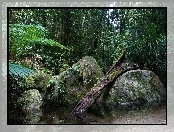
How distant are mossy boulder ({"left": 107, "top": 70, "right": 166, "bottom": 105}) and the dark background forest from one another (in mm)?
162

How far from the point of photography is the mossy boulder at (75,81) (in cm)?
602

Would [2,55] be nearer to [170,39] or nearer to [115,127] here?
[115,127]

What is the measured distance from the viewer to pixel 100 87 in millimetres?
5828

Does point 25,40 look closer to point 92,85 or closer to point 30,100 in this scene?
point 30,100

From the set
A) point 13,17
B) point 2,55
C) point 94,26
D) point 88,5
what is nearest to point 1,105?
point 2,55

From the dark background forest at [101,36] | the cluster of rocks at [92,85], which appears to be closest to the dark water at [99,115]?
the cluster of rocks at [92,85]

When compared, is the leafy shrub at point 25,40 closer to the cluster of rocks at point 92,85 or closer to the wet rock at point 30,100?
the wet rock at point 30,100

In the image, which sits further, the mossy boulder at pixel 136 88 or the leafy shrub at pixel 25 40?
the mossy boulder at pixel 136 88

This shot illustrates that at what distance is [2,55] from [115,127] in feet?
6.11

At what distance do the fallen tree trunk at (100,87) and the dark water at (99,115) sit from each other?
101mm

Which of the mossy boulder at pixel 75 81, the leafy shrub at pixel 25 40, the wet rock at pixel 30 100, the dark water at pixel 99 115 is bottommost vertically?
the dark water at pixel 99 115

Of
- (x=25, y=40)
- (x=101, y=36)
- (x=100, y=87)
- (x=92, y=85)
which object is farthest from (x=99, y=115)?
(x=101, y=36)

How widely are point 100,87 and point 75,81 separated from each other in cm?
67

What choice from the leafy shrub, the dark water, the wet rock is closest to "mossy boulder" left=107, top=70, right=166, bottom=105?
the dark water
